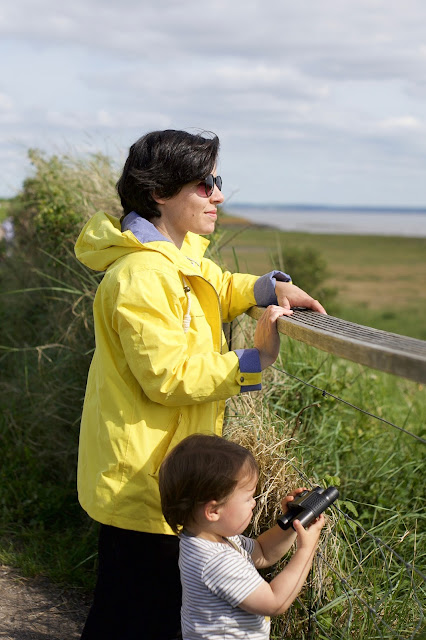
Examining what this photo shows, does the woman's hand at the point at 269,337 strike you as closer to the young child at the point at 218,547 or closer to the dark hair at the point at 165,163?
the young child at the point at 218,547

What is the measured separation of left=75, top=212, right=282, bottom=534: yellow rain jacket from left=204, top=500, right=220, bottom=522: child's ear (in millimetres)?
298

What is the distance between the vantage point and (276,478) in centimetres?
270

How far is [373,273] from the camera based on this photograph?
34.2m

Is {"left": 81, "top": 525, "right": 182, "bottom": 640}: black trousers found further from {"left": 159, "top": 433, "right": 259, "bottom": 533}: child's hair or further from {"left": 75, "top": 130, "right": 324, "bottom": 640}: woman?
{"left": 159, "top": 433, "right": 259, "bottom": 533}: child's hair

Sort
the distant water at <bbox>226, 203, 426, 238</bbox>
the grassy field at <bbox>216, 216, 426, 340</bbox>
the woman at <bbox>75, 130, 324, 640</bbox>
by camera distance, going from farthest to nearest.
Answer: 1. the distant water at <bbox>226, 203, 426, 238</bbox>
2. the grassy field at <bbox>216, 216, 426, 340</bbox>
3. the woman at <bbox>75, 130, 324, 640</bbox>

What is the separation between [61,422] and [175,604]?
2.25 meters

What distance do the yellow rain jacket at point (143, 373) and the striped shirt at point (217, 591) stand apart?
0.97 ft

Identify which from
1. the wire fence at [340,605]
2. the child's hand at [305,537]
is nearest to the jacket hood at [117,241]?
the wire fence at [340,605]

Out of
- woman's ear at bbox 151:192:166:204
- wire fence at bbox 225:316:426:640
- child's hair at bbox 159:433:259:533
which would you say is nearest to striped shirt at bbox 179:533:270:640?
child's hair at bbox 159:433:259:533

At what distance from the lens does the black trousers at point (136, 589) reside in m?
2.35

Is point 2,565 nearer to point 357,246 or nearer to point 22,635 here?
point 22,635

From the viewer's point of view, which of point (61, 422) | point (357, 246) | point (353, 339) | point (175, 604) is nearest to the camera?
point (353, 339)

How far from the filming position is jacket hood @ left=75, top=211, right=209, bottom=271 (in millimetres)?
2283

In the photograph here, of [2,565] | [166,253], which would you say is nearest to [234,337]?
[166,253]
